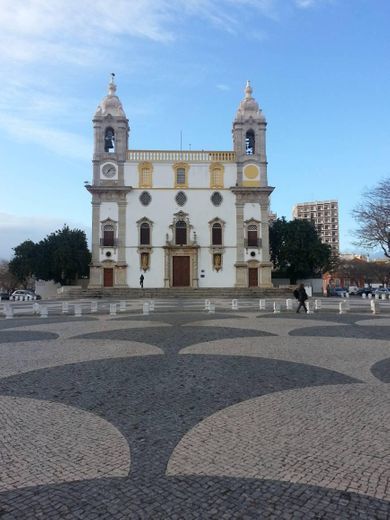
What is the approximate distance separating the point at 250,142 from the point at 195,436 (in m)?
44.9

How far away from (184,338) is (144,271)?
Result: 32.5 m

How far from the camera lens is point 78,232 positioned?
46906mm

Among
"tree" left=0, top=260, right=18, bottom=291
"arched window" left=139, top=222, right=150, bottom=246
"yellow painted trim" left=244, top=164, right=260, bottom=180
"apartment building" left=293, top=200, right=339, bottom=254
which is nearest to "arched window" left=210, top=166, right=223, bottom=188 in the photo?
"yellow painted trim" left=244, top=164, right=260, bottom=180

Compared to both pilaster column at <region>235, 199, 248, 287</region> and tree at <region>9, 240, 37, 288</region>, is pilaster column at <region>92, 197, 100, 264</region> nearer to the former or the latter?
tree at <region>9, 240, 37, 288</region>

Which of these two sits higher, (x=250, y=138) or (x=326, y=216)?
(x=326, y=216)

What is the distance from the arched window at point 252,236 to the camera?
44.1m

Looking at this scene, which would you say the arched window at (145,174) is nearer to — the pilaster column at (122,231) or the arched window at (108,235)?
the pilaster column at (122,231)

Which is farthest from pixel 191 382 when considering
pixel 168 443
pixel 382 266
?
pixel 382 266

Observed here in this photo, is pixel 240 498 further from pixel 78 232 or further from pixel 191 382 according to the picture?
pixel 78 232

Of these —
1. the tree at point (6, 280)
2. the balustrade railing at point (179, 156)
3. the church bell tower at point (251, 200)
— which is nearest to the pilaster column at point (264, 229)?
the church bell tower at point (251, 200)

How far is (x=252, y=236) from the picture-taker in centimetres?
4425

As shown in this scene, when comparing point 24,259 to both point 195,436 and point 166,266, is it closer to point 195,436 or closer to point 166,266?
point 166,266

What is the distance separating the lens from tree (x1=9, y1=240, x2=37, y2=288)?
46566 mm

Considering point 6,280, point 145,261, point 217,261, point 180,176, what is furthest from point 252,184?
point 6,280
